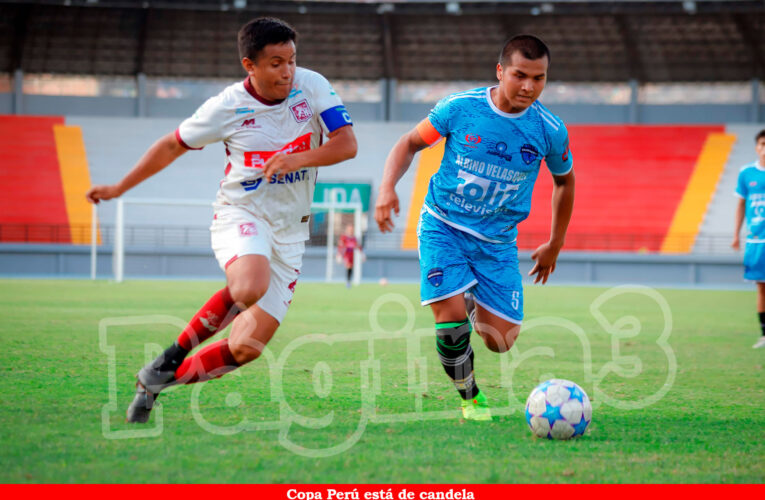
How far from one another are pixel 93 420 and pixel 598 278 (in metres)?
28.1

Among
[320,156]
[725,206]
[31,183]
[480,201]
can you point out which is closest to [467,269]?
[480,201]

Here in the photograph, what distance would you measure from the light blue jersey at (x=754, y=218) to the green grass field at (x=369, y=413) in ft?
3.01

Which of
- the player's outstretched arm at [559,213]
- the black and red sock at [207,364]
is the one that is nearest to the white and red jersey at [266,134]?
the black and red sock at [207,364]

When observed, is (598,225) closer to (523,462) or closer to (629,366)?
(629,366)

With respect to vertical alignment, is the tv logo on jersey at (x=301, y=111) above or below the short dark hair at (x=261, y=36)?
below

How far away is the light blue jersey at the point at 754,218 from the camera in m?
9.27

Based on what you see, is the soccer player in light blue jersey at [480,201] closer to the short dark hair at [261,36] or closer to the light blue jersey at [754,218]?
the short dark hair at [261,36]

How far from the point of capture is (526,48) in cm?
459

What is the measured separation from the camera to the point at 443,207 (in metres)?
5.00

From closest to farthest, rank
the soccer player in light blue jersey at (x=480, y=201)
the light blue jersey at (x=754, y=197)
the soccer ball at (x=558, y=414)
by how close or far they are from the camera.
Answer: the soccer ball at (x=558, y=414) → the soccer player in light blue jersey at (x=480, y=201) → the light blue jersey at (x=754, y=197)

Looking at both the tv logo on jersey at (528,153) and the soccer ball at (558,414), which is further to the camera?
the tv logo on jersey at (528,153)

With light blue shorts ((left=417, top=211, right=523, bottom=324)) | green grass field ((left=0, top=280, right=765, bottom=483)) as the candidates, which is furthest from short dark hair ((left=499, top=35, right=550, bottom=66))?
green grass field ((left=0, top=280, right=765, bottom=483))

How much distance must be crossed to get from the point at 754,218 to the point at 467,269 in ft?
19.7

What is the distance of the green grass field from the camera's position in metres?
3.39
